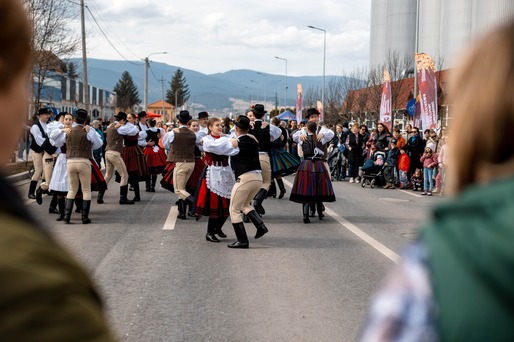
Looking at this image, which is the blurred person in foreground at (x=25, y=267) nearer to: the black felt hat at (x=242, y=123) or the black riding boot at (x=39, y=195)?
the black felt hat at (x=242, y=123)

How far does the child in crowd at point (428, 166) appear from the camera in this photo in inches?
802

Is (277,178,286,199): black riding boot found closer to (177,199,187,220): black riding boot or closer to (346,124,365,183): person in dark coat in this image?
(177,199,187,220): black riding boot

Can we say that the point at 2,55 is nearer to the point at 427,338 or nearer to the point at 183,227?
the point at 427,338

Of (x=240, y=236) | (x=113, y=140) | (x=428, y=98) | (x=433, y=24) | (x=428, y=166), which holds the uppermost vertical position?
(x=433, y=24)

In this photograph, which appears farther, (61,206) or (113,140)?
(113,140)

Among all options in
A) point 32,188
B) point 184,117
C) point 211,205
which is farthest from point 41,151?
point 211,205

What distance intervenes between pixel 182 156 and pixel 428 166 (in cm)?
836

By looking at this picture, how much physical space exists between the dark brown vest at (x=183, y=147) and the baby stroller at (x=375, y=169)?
9.37m

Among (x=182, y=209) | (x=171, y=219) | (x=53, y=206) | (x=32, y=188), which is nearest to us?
(x=171, y=219)

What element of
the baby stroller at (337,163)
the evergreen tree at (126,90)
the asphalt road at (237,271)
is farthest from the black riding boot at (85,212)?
the evergreen tree at (126,90)

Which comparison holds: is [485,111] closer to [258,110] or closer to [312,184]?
[312,184]

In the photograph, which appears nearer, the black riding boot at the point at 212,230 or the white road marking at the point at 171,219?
the black riding boot at the point at 212,230

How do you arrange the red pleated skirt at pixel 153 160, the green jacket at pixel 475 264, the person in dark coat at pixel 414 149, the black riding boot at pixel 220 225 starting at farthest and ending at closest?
the person in dark coat at pixel 414 149 < the red pleated skirt at pixel 153 160 < the black riding boot at pixel 220 225 < the green jacket at pixel 475 264

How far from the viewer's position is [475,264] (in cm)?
128
